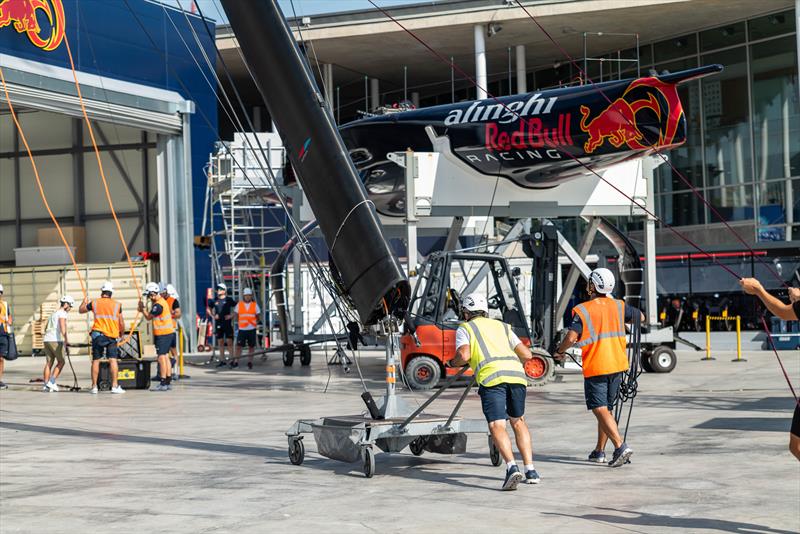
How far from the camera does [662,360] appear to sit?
867 inches

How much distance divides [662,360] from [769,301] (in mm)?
15121

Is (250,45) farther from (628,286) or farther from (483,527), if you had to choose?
(628,286)

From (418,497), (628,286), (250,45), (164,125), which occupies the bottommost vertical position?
(418,497)

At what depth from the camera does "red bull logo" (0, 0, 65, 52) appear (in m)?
28.1

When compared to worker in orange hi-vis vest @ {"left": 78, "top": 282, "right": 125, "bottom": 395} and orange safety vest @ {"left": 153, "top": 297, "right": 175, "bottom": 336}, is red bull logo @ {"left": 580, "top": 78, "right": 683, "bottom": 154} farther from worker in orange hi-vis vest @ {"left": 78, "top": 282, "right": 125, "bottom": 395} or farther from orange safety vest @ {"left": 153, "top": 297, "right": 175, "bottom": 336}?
worker in orange hi-vis vest @ {"left": 78, "top": 282, "right": 125, "bottom": 395}

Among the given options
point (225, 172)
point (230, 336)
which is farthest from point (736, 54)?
point (230, 336)

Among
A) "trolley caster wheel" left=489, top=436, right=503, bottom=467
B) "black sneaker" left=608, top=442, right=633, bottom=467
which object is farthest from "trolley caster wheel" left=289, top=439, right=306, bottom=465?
"black sneaker" left=608, top=442, right=633, bottom=467

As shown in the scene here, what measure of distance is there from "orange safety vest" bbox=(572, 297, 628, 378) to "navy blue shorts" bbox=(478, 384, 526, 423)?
1086 mm

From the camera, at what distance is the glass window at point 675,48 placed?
4194 centimetres

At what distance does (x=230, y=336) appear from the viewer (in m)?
27.7

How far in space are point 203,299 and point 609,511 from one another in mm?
28814

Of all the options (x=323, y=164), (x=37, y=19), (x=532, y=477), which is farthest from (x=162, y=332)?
(x=37, y=19)

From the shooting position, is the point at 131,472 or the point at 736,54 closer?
the point at 131,472

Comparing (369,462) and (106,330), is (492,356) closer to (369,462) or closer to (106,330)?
(369,462)
